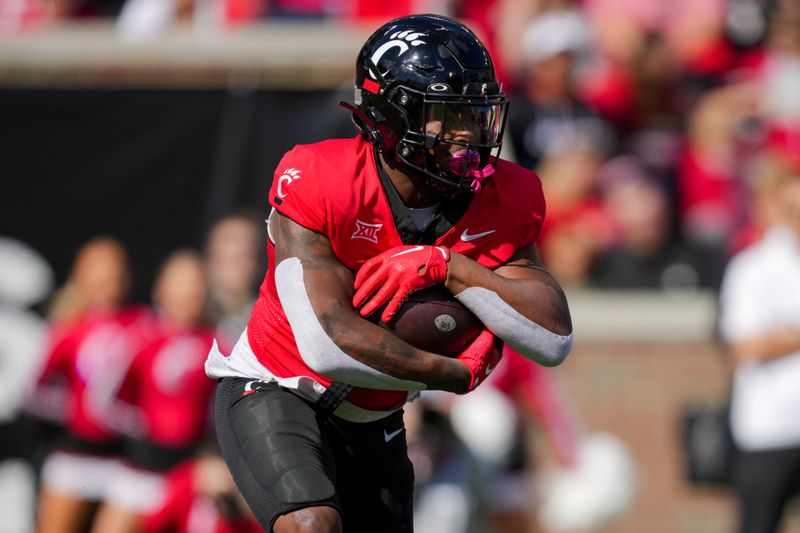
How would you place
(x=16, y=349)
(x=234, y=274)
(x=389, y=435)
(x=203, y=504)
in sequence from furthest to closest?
(x=16, y=349) → (x=234, y=274) → (x=203, y=504) → (x=389, y=435)

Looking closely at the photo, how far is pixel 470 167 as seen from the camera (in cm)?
426

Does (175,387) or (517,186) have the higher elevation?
(517,186)

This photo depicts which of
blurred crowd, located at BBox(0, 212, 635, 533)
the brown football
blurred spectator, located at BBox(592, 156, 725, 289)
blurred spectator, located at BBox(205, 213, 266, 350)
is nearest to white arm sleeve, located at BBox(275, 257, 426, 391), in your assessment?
the brown football

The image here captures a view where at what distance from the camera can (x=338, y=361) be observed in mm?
4062

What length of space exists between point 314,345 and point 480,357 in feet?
1.67

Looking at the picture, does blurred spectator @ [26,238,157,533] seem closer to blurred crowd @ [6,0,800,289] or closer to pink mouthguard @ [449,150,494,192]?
blurred crowd @ [6,0,800,289]

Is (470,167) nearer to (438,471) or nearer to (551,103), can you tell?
(438,471)

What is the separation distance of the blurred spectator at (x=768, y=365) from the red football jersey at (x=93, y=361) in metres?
3.34

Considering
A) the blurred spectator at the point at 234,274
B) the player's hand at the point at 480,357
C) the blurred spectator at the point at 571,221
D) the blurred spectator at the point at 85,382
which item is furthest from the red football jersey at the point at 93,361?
the player's hand at the point at 480,357

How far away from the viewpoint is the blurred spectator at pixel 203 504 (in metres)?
7.01

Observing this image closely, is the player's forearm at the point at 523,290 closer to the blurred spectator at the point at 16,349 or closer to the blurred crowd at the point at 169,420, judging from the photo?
the blurred crowd at the point at 169,420

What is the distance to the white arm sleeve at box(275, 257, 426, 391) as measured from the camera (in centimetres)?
406

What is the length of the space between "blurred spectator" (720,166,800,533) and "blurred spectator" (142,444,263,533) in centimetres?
250

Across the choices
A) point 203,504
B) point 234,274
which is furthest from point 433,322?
point 234,274
